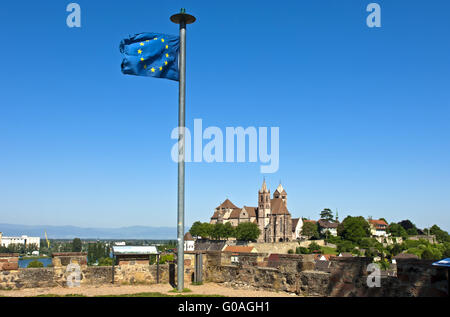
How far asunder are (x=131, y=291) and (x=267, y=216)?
154 meters

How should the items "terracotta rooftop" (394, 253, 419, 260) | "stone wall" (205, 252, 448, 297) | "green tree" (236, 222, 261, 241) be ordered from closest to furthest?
1. "stone wall" (205, 252, 448, 297)
2. "terracotta rooftop" (394, 253, 419, 260)
3. "green tree" (236, 222, 261, 241)

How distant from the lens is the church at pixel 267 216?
6137 inches

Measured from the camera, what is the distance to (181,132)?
1341cm

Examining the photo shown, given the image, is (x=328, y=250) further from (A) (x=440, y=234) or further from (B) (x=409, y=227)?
(B) (x=409, y=227)

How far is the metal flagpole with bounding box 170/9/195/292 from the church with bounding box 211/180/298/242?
473ft

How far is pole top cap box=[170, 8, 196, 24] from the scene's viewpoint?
546 inches

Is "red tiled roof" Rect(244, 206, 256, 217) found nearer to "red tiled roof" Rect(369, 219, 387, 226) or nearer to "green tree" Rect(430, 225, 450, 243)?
"red tiled roof" Rect(369, 219, 387, 226)

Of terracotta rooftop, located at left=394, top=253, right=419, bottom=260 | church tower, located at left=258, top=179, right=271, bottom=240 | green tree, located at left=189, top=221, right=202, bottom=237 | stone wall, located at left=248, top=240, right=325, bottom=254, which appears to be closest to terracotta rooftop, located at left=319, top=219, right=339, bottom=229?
church tower, located at left=258, top=179, right=271, bottom=240
